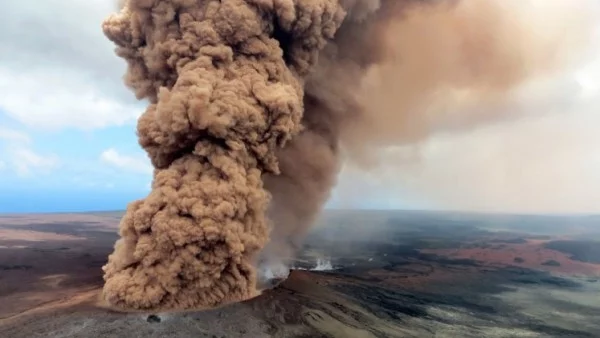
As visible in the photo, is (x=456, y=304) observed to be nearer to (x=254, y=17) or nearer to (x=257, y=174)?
(x=257, y=174)

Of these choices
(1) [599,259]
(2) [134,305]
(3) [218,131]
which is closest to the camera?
(2) [134,305]

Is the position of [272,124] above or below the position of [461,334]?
above

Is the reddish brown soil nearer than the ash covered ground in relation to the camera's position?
No

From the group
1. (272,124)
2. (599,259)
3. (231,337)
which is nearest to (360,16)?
(272,124)

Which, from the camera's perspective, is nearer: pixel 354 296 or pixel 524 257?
pixel 354 296

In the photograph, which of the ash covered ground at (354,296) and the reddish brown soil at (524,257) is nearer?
the ash covered ground at (354,296)

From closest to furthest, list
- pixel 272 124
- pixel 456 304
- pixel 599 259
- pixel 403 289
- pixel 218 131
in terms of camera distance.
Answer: pixel 218 131
pixel 272 124
pixel 456 304
pixel 403 289
pixel 599 259

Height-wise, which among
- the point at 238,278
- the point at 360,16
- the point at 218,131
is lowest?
the point at 238,278

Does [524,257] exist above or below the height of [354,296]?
above
